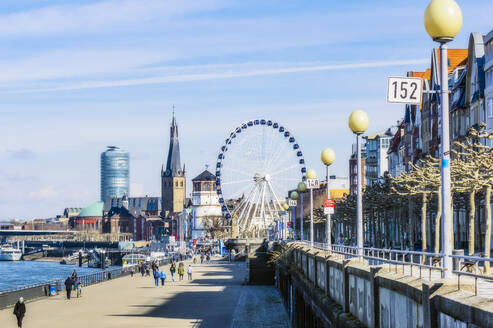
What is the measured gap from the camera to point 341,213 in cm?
9106

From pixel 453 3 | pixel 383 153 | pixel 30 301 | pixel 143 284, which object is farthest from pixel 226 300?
pixel 383 153

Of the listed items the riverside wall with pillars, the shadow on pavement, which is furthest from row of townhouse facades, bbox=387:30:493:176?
the riverside wall with pillars

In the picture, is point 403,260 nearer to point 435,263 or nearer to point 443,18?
point 435,263

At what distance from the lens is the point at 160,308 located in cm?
5769

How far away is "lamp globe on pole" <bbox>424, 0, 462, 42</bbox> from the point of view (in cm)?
1521

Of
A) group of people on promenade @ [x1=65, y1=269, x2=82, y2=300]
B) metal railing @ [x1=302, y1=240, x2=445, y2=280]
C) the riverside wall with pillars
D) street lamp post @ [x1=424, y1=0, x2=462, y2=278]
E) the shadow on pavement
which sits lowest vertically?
the shadow on pavement

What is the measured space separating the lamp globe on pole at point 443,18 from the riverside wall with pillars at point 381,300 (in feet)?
14.9

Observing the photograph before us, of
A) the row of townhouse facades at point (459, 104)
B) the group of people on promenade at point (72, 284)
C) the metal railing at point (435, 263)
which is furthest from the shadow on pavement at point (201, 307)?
the metal railing at point (435, 263)

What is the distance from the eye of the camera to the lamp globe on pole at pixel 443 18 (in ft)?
49.9

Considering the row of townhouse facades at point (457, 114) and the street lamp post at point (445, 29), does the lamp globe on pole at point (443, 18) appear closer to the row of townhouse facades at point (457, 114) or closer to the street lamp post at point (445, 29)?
the street lamp post at point (445, 29)

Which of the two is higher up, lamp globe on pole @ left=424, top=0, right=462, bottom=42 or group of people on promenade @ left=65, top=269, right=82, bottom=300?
lamp globe on pole @ left=424, top=0, right=462, bottom=42

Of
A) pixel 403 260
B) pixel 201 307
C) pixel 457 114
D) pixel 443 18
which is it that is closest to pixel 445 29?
pixel 443 18

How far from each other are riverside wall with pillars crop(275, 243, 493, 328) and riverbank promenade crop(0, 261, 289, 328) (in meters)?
16.7

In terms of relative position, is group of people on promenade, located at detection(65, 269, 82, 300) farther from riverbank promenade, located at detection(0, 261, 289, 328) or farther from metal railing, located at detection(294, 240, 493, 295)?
metal railing, located at detection(294, 240, 493, 295)
